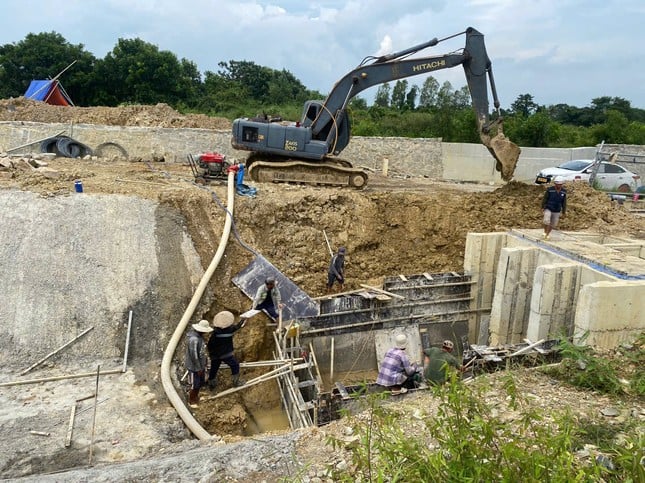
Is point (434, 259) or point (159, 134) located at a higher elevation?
point (159, 134)

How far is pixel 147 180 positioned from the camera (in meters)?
12.7

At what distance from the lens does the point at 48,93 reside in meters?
24.8

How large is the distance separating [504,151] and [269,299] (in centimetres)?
717

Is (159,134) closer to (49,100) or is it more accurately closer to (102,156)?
(102,156)

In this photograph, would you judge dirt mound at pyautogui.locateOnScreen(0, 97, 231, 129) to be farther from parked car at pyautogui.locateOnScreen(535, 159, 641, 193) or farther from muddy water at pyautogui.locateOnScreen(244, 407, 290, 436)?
muddy water at pyautogui.locateOnScreen(244, 407, 290, 436)

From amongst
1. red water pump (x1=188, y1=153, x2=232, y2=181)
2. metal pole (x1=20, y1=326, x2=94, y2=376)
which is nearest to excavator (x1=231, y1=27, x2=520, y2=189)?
red water pump (x1=188, y1=153, x2=232, y2=181)

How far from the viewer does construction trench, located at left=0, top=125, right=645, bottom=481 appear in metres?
6.77

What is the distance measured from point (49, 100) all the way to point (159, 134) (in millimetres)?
11520

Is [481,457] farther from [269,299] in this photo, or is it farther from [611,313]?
[269,299]

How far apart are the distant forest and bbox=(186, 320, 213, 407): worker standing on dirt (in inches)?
718

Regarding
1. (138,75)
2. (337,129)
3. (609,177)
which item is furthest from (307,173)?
(138,75)

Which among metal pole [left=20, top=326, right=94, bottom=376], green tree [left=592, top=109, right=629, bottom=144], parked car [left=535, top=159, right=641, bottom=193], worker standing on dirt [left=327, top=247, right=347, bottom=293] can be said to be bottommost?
metal pole [left=20, top=326, right=94, bottom=376]

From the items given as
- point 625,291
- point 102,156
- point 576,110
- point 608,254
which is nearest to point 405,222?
point 608,254

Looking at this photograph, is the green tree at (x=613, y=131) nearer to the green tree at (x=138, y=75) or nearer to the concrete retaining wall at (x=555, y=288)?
the concrete retaining wall at (x=555, y=288)
